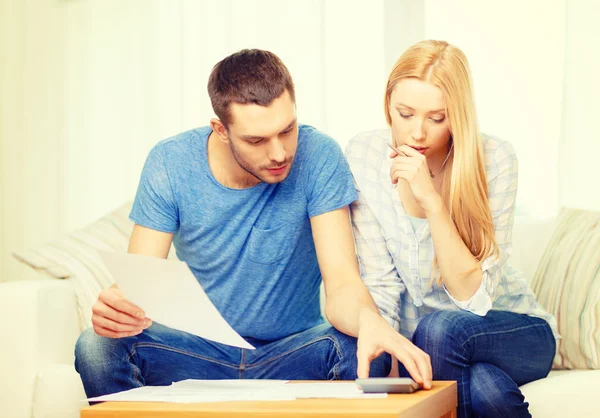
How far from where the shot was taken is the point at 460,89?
1.76 metres

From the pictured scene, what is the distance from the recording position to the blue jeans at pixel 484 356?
1.53 m

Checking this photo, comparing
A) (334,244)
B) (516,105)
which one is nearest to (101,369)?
(334,244)

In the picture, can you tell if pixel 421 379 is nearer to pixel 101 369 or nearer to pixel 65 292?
pixel 101 369

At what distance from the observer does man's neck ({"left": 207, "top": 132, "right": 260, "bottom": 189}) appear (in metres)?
1.89

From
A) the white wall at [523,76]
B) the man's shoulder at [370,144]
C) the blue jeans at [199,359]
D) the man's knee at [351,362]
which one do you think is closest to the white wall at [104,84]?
the white wall at [523,76]

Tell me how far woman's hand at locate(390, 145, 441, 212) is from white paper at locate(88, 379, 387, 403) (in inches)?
20.6

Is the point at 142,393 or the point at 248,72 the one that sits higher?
the point at 248,72

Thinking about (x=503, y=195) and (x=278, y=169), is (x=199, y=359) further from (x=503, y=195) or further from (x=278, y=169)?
(x=503, y=195)

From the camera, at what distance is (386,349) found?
1.36 meters

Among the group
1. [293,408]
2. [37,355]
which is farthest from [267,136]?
[37,355]

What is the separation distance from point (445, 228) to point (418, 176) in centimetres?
13

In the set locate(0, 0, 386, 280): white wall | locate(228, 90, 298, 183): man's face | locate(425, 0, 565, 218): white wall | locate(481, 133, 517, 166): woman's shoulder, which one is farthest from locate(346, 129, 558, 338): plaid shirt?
locate(0, 0, 386, 280): white wall

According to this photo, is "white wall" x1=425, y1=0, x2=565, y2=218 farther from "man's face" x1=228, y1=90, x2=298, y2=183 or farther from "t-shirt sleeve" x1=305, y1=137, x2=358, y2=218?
"man's face" x1=228, y1=90, x2=298, y2=183

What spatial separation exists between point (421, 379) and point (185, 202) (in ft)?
2.67
